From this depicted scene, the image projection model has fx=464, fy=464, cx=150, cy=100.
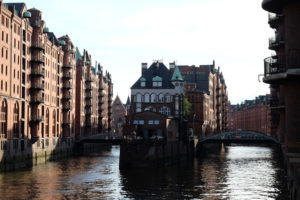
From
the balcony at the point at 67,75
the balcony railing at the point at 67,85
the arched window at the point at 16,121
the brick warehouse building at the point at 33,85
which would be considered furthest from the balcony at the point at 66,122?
the arched window at the point at 16,121

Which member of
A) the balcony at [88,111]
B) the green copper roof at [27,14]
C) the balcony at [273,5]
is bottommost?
the balcony at [88,111]

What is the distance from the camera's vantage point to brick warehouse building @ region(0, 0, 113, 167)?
221 feet

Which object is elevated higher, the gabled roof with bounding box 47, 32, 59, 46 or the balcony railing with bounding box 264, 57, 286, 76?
the gabled roof with bounding box 47, 32, 59, 46

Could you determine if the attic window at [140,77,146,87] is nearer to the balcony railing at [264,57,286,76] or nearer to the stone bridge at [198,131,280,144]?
the stone bridge at [198,131,280,144]

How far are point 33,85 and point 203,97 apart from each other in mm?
72839

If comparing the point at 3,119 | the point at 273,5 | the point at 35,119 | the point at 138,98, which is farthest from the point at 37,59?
the point at 273,5

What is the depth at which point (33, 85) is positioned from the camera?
263 ft

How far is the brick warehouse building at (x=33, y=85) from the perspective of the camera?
221 feet

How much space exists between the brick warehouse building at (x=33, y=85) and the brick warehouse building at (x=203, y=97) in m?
32.2

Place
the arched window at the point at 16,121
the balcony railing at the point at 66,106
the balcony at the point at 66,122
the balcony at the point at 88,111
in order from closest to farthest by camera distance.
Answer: the arched window at the point at 16,121
the balcony at the point at 66,122
the balcony railing at the point at 66,106
the balcony at the point at 88,111

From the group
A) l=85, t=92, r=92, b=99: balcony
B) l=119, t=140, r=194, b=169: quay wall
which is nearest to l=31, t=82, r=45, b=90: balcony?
l=119, t=140, r=194, b=169: quay wall

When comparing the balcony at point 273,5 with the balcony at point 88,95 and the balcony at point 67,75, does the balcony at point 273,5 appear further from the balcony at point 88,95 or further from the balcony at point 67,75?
the balcony at point 88,95

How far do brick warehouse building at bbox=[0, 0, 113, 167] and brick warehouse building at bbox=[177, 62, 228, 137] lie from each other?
32162 millimetres

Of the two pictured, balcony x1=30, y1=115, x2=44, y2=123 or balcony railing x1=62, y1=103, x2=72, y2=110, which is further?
balcony railing x1=62, y1=103, x2=72, y2=110
